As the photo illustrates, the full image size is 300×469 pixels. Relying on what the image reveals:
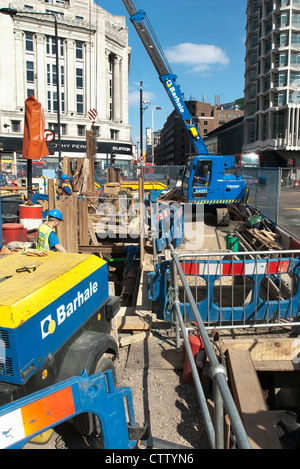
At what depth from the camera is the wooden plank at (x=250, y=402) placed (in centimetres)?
311

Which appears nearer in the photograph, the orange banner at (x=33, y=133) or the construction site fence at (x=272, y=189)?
the orange banner at (x=33, y=133)

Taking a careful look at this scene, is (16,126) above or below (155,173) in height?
above

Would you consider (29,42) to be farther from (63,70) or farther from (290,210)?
(290,210)

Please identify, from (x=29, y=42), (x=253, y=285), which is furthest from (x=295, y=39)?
(x=253, y=285)

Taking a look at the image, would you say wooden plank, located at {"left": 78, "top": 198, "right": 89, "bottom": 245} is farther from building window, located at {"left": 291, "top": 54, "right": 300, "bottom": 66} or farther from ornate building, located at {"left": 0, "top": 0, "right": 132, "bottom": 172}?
building window, located at {"left": 291, "top": 54, "right": 300, "bottom": 66}

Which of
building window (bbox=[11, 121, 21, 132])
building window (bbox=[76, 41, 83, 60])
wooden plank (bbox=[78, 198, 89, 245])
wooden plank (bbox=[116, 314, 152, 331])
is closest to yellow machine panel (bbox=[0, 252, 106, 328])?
wooden plank (bbox=[116, 314, 152, 331])

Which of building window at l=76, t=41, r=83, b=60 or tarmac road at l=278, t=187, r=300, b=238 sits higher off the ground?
building window at l=76, t=41, r=83, b=60

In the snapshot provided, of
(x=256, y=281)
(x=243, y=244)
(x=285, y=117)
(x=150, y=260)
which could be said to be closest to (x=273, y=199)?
(x=243, y=244)

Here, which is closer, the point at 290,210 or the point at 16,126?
the point at 290,210

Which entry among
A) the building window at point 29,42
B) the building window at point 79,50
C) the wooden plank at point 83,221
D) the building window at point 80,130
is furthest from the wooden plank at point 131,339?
the building window at point 79,50

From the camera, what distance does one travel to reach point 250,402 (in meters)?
3.46

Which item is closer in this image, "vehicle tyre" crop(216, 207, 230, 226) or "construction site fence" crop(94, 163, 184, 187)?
"vehicle tyre" crop(216, 207, 230, 226)

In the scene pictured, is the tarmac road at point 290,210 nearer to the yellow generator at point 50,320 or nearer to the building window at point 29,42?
the yellow generator at point 50,320

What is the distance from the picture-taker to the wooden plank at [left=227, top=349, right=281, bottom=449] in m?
3.11
